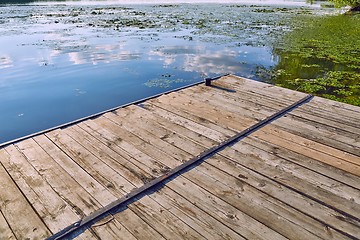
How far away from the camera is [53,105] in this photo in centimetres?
856

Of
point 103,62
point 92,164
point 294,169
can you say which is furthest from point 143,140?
point 103,62

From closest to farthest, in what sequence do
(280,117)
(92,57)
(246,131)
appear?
(246,131)
(280,117)
(92,57)

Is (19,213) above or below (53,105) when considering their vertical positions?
A: above

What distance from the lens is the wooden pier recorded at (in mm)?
2715

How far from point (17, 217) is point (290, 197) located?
304 centimetres

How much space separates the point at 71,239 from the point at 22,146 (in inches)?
91.6

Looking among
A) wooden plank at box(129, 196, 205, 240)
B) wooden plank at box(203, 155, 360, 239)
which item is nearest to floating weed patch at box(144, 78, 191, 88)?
Result: wooden plank at box(203, 155, 360, 239)

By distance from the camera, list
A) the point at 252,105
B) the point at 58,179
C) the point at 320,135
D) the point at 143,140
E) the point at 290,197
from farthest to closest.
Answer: the point at 252,105, the point at 320,135, the point at 143,140, the point at 58,179, the point at 290,197

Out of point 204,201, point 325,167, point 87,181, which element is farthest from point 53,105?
point 325,167

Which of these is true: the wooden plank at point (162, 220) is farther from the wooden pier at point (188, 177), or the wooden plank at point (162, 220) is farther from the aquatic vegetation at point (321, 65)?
the aquatic vegetation at point (321, 65)

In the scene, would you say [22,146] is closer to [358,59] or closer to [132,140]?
[132,140]

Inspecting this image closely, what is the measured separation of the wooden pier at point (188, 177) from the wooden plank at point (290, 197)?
0.01 m

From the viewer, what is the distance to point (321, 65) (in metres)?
11.6

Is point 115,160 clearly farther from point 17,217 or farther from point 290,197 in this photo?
point 290,197
